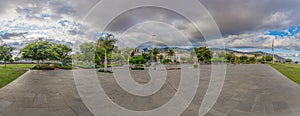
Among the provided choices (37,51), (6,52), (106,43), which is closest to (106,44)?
(106,43)

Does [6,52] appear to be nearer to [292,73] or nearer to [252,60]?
[292,73]

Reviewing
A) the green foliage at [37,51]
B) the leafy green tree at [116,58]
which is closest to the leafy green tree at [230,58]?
the leafy green tree at [116,58]

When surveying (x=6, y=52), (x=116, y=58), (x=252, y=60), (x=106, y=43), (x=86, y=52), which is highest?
(x=106, y=43)

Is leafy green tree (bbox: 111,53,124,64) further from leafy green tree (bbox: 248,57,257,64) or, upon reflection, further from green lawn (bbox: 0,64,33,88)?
leafy green tree (bbox: 248,57,257,64)

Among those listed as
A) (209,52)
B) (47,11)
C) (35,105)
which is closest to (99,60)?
(47,11)

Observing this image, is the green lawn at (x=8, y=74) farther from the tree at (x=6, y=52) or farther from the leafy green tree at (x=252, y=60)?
the leafy green tree at (x=252, y=60)

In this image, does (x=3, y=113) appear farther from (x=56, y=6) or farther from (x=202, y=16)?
(x=202, y=16)

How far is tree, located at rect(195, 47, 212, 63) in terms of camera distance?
43412 millimetres

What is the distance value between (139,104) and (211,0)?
24.5ft

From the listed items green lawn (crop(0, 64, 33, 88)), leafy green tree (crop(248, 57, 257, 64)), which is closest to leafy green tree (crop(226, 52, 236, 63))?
leafy green tree (crop(248, 57, 257, 64))

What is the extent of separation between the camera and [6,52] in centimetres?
1512

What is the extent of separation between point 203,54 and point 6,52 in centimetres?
4004

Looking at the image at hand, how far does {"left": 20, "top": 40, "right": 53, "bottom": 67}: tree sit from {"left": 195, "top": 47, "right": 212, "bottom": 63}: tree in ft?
118

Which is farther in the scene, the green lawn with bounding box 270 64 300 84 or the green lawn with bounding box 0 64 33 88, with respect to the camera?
the green lawn with bounding box 270 64 300 84
